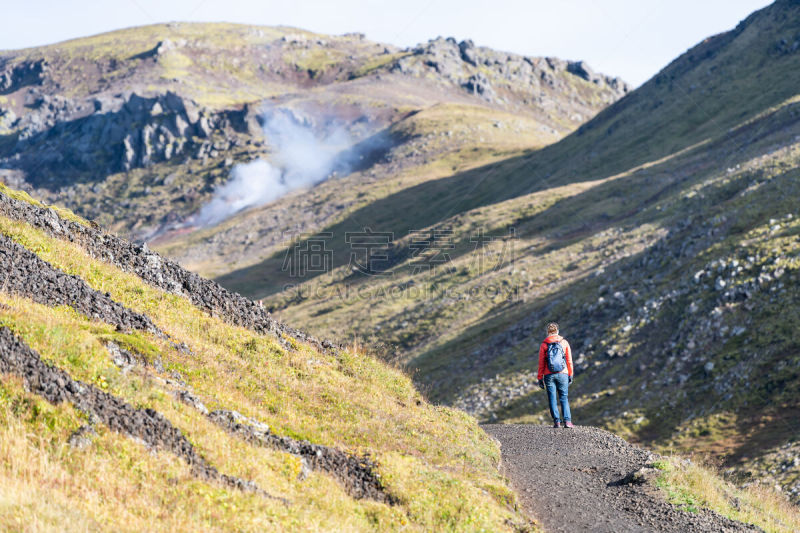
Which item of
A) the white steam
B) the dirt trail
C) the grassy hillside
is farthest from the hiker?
the white steam

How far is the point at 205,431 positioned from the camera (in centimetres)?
910

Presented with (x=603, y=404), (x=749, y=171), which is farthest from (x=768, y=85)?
(x=603, y=404)

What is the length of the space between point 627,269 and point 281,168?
14057 cm

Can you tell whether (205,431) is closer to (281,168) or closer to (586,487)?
(586,487)

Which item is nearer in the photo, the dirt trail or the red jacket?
the dirt trail

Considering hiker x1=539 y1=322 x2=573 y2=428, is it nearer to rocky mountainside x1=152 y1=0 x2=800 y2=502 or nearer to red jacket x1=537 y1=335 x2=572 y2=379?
red jacket x1=537 y1=335 x2=572 y2=379

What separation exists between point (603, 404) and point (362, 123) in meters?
165

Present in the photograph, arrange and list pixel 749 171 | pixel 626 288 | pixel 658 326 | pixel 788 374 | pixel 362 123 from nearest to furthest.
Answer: pixel 788 374
pixel 658 326
pixel 626 288
pixel 749 171
pixel 362 123

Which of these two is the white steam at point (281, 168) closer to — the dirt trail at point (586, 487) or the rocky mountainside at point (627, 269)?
the rocky mountainside at point (627, 269)

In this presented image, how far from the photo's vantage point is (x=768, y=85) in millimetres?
84438

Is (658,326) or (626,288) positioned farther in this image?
(626,288)

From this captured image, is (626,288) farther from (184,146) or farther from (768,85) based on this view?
(184,146)

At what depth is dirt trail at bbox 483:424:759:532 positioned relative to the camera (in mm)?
11109

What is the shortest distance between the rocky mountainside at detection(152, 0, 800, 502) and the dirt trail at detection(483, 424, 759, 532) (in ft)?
21.1
